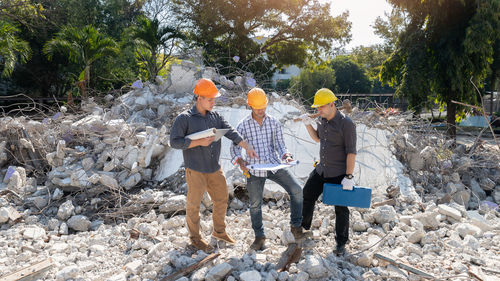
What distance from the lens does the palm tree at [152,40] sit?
12672 mm

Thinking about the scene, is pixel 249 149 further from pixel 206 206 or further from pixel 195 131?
pixel 206 206

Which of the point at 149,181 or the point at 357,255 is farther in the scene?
the point at 149,181

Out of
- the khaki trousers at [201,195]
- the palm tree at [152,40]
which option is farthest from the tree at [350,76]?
the khaki trousers at [201,195]

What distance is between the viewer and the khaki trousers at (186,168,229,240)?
3.29 m

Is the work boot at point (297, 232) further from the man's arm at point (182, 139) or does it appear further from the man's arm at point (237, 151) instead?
the man's arm at point (182, 139)

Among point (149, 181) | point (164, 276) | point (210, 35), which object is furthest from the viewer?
point (210, 35)

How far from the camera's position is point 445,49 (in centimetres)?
950

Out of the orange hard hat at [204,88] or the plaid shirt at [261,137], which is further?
the plaid shirt at [261,137]

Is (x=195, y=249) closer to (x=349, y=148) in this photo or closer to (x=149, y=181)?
(x=349, y=148)

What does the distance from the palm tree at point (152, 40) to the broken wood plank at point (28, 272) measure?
9.88m

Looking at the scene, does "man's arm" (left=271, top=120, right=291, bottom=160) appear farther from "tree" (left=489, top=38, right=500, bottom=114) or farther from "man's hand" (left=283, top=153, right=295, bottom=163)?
"tree" (left=489, top=38, right=500, bottom=114)

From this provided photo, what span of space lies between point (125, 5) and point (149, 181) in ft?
51.7

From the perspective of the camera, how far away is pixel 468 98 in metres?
9.72

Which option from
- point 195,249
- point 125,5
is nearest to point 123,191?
point 195,249
